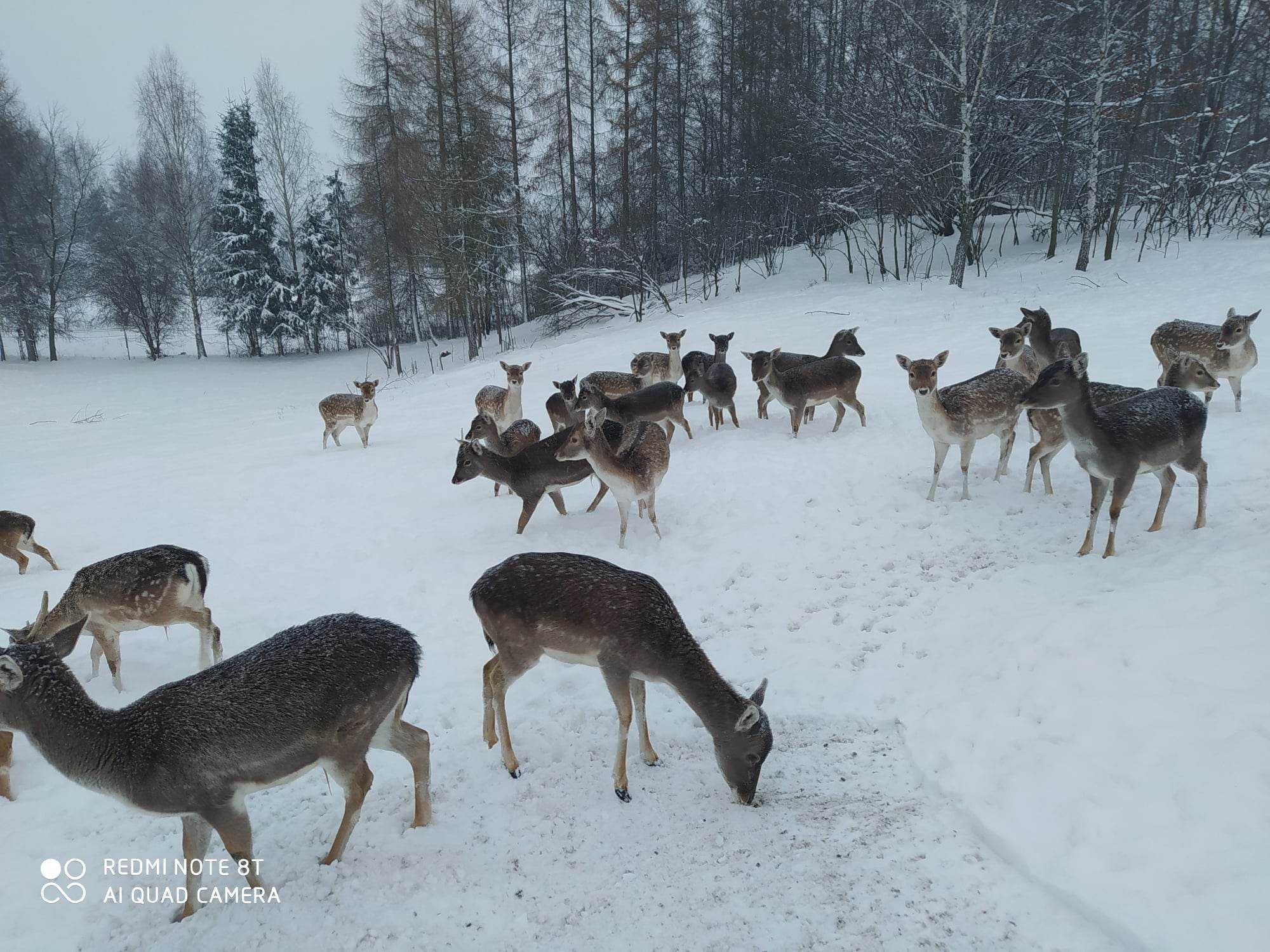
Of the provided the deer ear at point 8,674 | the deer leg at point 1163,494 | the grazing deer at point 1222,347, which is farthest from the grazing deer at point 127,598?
the grazing deer at point 1222,347

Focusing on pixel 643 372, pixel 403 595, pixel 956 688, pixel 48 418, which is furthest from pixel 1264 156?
pixel 48 418

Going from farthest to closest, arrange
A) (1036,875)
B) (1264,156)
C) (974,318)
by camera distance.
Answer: (1264,156) → (974,318) → (1036,875)

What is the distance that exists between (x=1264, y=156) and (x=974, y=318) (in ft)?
64.2

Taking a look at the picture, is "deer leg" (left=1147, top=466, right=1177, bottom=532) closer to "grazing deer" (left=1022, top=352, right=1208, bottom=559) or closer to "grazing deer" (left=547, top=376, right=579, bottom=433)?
"grazing deer" (left=1022, top=352, right=1208, bottom=559)

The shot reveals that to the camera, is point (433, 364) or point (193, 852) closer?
point (193, 852)

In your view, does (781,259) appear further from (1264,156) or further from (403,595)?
(403,595)

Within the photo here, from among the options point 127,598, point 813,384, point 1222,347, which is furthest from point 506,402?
point 1222,347

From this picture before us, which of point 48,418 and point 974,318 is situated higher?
point 974,318

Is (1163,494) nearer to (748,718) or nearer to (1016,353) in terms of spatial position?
(1016,353)

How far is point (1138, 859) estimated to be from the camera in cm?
354

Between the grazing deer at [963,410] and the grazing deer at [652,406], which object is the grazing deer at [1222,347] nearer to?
the grazing deer at [963,410]

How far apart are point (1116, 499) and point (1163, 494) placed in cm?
87

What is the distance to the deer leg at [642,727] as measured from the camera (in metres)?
4.86

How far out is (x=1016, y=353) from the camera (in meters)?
11.4
